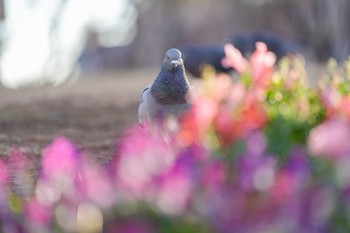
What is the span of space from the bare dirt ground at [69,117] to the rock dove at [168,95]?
1.68 feet

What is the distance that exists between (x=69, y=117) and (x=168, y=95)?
4.12 metres

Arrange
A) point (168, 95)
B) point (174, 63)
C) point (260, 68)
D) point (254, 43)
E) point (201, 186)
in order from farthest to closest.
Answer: point (254, 43) < point (174, 63) < point (168, 95) < point (260, 68) < point (201, 186)

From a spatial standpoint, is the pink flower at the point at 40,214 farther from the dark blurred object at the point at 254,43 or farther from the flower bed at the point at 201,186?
the dark blurred object at the point at 254,43

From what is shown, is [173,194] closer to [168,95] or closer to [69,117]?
[168,95]

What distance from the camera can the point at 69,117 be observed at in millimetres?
8430

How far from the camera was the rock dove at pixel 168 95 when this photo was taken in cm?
442

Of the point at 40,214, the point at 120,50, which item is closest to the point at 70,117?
the point at 40,214

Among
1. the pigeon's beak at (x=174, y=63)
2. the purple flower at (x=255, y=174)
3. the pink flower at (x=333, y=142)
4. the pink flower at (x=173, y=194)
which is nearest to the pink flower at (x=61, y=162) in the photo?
the pink flower at (x=173, y=194)

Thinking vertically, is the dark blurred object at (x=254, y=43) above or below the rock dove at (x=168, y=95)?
above

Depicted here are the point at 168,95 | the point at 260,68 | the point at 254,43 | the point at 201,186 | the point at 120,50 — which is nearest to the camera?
the point at 201,186

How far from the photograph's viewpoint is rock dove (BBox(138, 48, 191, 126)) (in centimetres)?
442

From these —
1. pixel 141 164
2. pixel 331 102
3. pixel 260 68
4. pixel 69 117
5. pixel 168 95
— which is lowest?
pixel 141 164

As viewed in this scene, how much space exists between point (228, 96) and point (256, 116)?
28cm

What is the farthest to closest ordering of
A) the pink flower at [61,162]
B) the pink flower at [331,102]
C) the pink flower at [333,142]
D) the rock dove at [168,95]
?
the rock dove at [168,95], the pink flower at [331,102], the pink flower at [61,162], the pink flower at [333,142]
